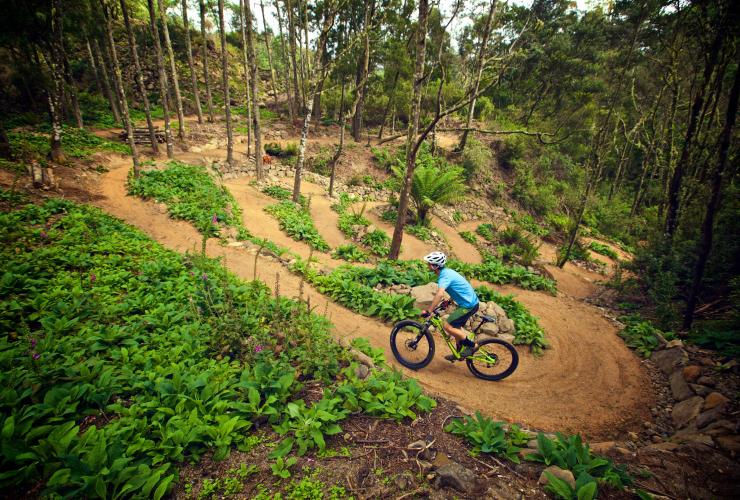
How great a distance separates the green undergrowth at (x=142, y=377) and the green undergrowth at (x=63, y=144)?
7.96m

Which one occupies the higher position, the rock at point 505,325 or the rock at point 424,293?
the rock at point 424,293

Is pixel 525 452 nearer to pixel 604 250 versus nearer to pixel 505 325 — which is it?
pixel 505 325

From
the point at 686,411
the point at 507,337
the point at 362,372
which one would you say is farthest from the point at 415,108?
Answer: the point at 686,411

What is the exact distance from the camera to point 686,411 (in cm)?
480

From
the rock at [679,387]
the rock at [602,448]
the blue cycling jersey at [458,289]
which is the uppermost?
the blue cycling jersey at [458,289]

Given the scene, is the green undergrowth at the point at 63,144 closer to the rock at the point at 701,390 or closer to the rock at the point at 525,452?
the rock at the point at 525,452

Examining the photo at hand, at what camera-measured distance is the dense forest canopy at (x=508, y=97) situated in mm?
8867

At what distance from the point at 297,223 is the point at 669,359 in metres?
12.1

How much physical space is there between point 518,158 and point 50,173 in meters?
27.1

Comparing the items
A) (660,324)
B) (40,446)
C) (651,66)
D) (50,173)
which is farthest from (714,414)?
(651,66)

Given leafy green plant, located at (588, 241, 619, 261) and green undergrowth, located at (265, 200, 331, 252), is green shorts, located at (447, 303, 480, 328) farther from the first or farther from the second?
leafy green plant, located at (588, 241, 619, 261)

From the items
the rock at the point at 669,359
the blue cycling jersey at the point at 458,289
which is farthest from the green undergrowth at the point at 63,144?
the rock at the point at 669,359

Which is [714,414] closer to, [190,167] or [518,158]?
[190,167]

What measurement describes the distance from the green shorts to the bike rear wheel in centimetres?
56
